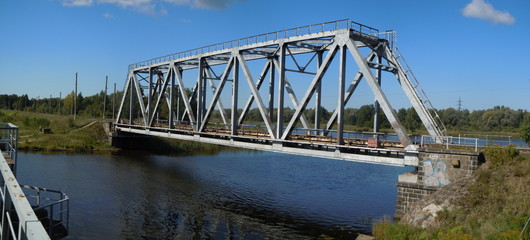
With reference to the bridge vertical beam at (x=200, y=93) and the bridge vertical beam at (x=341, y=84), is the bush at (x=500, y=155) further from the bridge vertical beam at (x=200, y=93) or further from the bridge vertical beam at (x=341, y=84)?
the bridge vertical beam at (x=200, y=93)

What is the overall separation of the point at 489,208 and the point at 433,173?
3.88 meters

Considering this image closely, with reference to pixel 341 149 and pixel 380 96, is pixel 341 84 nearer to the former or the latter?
pixel 380 96

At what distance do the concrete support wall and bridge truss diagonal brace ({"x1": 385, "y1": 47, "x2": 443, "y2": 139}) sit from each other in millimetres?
3555

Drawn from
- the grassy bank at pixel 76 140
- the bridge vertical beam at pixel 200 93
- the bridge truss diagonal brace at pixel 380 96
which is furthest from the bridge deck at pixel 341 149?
the grassy bank at pixel 76 140

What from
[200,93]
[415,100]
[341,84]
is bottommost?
[415,100]

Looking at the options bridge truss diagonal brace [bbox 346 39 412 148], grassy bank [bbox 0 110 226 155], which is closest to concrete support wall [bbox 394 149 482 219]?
bridge truss diagonal brace [bbox 346 39 412 148]

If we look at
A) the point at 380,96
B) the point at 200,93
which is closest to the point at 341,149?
the point at 380,96

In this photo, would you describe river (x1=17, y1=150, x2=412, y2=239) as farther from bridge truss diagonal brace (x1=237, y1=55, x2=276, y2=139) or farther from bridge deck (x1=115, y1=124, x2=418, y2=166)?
bridge truss diagonal brace (x1=237, y1=55, x2=276, y2=139)

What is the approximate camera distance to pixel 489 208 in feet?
52.4

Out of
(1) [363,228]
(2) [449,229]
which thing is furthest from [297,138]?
(2) [449,229]

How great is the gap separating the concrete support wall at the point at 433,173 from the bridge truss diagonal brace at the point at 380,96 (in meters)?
1.90

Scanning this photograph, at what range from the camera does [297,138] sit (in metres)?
29.0

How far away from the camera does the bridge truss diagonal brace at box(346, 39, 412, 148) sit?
21953mm

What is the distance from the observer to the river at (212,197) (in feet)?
68.1
